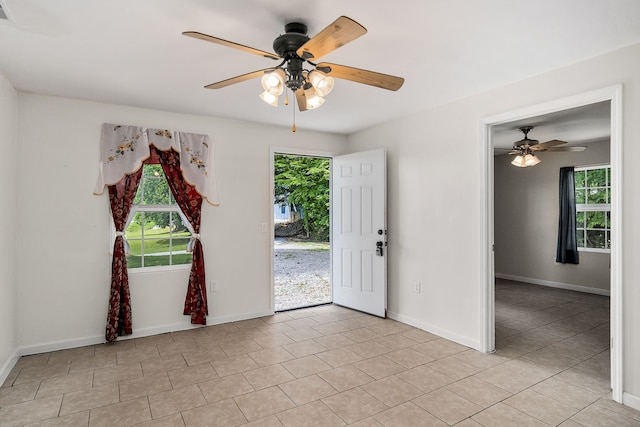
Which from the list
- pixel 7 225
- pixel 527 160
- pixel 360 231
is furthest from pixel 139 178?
pixel 527 160

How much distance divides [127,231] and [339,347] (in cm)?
252

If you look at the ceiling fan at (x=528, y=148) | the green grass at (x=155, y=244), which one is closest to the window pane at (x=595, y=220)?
the ceiling fan at (x=528, y=148)

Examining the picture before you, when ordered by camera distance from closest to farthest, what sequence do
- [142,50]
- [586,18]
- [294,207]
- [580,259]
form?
[586,18] → [142,50] → [580,259] → [294,207]

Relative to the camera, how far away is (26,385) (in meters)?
2.76

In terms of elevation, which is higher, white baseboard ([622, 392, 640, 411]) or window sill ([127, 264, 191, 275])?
window sill ([127, 264, 191, 275])

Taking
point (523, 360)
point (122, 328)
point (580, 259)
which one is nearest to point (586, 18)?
point (523, 360)

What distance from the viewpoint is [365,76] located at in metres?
2.17

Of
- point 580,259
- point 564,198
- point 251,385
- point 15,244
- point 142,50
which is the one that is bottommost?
point 251,385

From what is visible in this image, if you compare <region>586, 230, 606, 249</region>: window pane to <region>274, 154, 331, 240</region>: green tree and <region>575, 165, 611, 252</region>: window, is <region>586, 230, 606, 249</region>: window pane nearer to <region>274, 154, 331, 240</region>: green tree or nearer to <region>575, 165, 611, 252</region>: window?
<region>575, 165, 611, 252</region>: window

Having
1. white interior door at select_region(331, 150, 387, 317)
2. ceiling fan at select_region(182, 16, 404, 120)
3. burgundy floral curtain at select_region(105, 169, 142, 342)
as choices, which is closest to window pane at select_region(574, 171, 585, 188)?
white interior door at select_region(331, 150, 387, 317)

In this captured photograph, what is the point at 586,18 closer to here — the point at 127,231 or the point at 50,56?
the point at 50,56

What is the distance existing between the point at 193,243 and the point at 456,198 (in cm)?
290

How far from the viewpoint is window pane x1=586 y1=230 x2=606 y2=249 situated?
5.90 metres

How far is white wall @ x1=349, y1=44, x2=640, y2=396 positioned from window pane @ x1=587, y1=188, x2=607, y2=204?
391 cm
